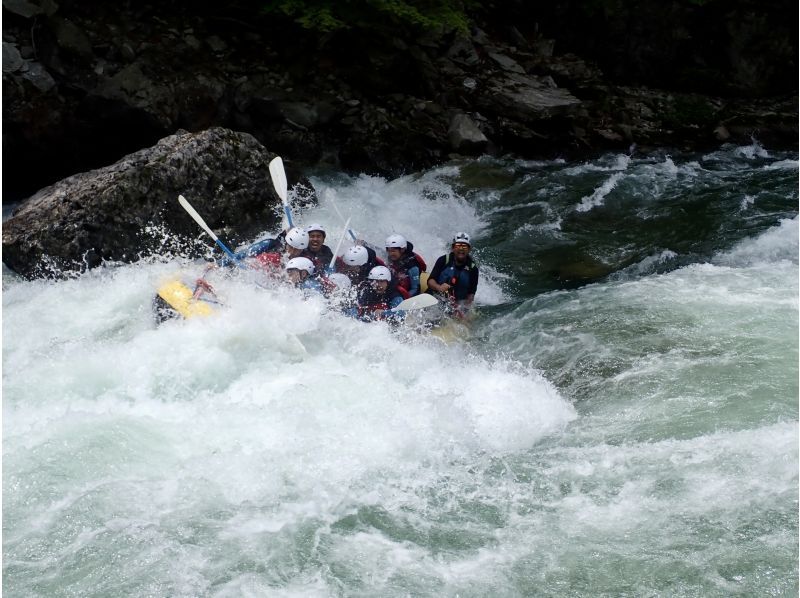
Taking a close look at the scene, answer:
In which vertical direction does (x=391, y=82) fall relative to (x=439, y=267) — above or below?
above

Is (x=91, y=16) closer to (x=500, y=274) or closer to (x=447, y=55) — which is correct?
(x=447, y=55)

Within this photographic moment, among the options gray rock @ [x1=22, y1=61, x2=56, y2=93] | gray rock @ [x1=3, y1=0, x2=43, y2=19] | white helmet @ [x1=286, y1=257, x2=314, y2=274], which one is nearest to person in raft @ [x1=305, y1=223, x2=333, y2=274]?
white helmet @ [x1=286, y1=257, x2=314, y2=274]

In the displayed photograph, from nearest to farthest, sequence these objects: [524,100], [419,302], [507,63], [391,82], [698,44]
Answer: [419,302] → [391,82] → [524,100] → [507,63] → [698,44]

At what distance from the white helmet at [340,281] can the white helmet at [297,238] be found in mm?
494

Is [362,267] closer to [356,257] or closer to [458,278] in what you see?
[356,257]

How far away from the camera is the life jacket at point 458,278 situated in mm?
7820

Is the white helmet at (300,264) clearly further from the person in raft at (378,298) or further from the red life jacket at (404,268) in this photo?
the red life jacket at (404,268)

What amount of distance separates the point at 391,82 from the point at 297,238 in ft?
18.5

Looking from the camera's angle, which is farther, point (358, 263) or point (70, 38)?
point (70, 38)

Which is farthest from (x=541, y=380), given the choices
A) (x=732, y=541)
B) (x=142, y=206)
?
(x=142, y=206)

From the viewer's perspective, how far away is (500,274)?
9086 mm

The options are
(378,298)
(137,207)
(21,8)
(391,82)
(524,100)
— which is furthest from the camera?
(524,100)

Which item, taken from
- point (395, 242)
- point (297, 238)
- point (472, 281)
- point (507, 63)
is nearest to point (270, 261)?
point (297, 238)

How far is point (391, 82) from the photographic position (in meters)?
12.6
